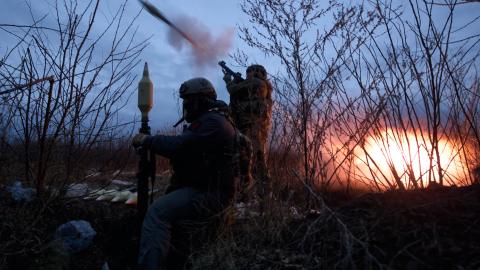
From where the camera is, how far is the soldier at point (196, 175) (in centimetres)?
287

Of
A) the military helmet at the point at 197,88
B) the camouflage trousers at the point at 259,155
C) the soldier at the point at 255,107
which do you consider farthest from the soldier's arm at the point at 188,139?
the soldier at the point at 255,107

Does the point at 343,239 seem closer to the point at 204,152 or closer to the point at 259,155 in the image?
the point at 204,152

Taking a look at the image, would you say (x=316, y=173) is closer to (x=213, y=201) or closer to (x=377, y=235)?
(x=213, y=201)

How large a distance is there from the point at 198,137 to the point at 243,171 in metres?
0.54

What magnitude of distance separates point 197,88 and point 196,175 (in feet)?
2.32

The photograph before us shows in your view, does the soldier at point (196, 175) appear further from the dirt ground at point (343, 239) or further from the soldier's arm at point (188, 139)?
the dirt ground at point (343, 239)

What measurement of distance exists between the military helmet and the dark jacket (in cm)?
26

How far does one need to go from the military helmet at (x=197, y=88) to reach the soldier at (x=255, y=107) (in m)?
0.91

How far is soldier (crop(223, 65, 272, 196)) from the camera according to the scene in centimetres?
427

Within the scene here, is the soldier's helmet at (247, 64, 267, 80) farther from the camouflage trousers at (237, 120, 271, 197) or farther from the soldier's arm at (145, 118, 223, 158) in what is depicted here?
the soldier's arm at (145, 118, 223, 158)

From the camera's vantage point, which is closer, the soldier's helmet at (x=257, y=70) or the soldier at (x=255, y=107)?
the soldier at (x=255, y=107)

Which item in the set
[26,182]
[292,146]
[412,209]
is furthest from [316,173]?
[26,182]

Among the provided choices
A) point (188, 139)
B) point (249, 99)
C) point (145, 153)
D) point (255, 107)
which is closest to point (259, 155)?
point (255, 107)

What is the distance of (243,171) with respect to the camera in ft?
10.8
